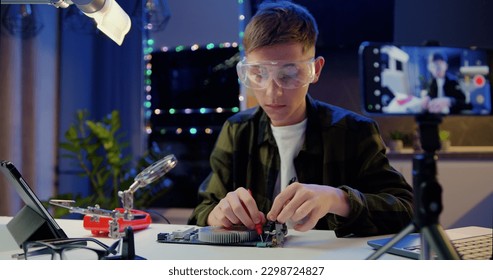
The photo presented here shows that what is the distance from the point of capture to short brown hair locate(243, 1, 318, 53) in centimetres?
107

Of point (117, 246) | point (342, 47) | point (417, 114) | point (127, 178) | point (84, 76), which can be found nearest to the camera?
point (417, 114)

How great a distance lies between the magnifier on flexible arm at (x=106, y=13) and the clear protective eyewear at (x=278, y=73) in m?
0.26

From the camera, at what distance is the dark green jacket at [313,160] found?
1.11 m

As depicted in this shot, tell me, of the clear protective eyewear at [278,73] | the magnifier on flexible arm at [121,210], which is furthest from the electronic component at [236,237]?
the clear protective eyewear at [278,73]

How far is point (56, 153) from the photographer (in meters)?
1.41

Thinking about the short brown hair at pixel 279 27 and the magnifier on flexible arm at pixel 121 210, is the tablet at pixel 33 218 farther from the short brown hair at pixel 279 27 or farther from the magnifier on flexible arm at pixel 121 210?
the short brown hair at pixel 279 27

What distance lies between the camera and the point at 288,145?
45.6 inches

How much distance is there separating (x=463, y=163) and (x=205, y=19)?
1.97 ft

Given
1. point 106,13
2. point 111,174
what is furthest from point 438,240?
point 111,174

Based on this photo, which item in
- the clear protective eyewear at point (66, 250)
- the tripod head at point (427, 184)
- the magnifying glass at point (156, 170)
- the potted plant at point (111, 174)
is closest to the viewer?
the tripod head at point (427, 184)

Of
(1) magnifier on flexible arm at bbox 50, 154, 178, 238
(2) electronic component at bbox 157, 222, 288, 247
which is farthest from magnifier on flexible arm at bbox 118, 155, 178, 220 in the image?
(2) electronic component at bbox 157, 222, 288, 247

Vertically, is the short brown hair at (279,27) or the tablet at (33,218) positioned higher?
the short brown hair at (279,27)

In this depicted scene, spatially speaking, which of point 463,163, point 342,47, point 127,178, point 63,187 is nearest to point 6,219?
point 63,187

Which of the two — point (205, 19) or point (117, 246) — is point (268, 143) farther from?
point (117, 246)
